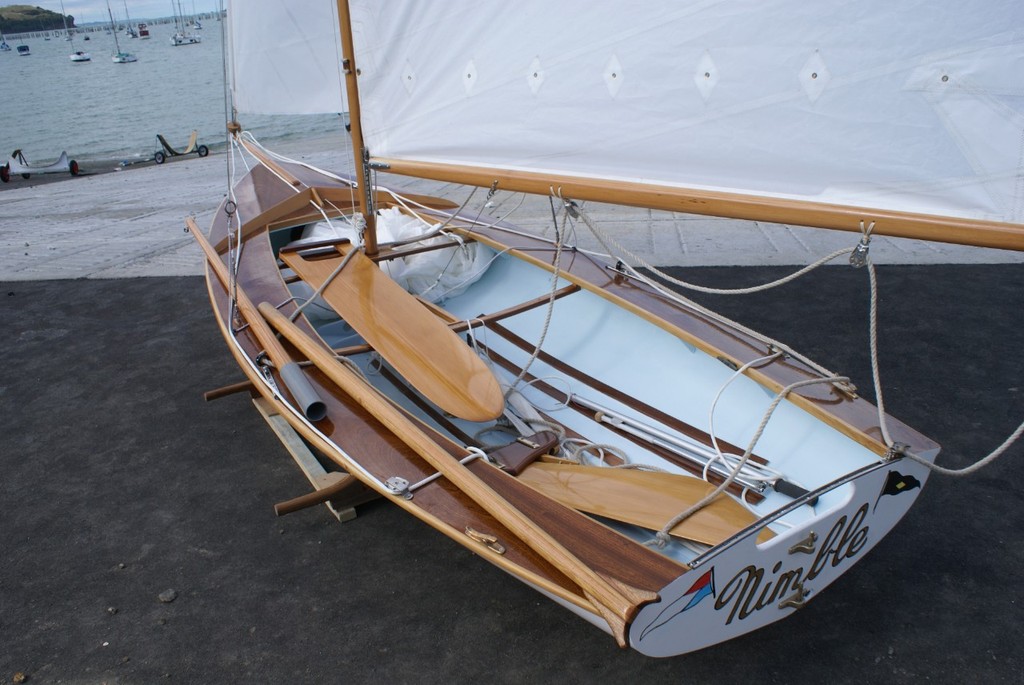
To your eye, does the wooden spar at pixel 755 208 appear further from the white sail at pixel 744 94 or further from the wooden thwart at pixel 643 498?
the wooden thwart at pixel 643 498

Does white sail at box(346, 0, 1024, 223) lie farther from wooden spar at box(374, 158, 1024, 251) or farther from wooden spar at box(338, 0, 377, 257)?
wooden spar at box(338, 0, 377, 257)

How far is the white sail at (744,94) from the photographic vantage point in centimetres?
189

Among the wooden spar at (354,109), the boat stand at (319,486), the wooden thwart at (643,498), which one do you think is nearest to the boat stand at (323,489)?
the boat stand at (319,486)

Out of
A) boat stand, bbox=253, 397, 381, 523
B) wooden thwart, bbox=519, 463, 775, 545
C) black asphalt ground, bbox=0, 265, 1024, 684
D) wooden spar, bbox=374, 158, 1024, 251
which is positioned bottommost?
black asphalt ground, bbox=0, 265, 1024, 684

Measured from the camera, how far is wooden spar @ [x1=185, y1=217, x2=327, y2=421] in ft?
8.84

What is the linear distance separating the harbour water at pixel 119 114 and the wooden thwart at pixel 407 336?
18.6 feet

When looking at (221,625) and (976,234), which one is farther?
(221,625)

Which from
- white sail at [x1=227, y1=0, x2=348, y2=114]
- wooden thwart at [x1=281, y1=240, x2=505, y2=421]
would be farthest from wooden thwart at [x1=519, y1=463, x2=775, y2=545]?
white sail at [x1=227, y1=0, x2=348, y2=114]

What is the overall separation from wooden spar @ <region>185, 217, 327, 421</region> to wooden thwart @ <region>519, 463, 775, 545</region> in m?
Answer: 0.81

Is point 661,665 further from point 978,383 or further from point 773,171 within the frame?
point 978,383

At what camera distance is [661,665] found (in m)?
2.45

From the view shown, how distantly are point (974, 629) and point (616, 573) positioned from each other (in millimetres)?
1550

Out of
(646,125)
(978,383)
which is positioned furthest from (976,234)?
(978,383)

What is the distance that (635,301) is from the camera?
3324mm
